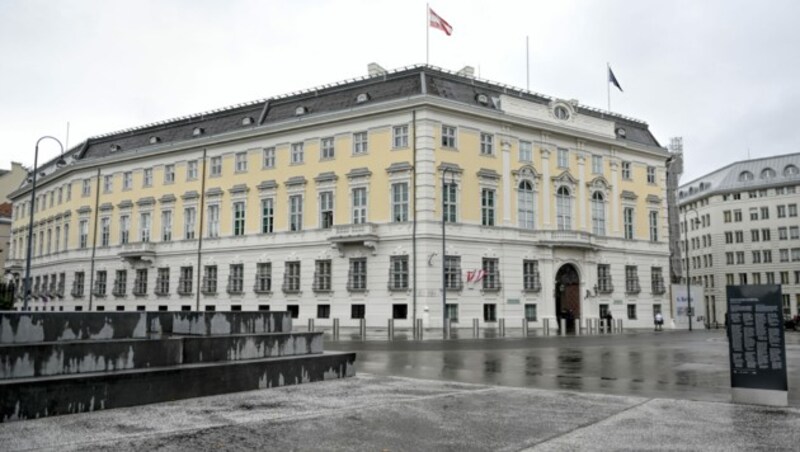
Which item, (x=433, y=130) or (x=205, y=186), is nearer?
(x=433, y=130)

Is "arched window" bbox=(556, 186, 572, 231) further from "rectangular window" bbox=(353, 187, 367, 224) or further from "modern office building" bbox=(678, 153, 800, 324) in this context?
"modern office building" bbox=(678, 153, 800, 324)

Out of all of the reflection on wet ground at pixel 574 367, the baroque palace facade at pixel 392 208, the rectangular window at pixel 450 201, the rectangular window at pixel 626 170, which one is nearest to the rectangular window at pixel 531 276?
the baroque palace facade at pixel 392 208

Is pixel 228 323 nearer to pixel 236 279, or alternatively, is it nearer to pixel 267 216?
pixel 267 216

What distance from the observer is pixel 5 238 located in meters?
84.7

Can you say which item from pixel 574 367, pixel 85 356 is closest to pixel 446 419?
pixel 85 356

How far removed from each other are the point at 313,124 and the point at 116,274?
22231 millimetres

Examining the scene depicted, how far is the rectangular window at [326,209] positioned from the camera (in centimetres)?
4291

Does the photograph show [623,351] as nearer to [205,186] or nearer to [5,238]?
[205,186]

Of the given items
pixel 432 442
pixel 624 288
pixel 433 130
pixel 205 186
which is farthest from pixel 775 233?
pixel 432 442

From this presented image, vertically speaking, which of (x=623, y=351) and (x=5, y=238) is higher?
(x=5, y=238)

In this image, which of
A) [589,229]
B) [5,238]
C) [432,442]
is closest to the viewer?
[432,442]

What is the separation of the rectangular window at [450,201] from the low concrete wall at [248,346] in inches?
1053

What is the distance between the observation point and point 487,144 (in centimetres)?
4262

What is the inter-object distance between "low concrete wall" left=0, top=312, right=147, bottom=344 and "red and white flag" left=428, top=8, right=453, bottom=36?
3294 cm
